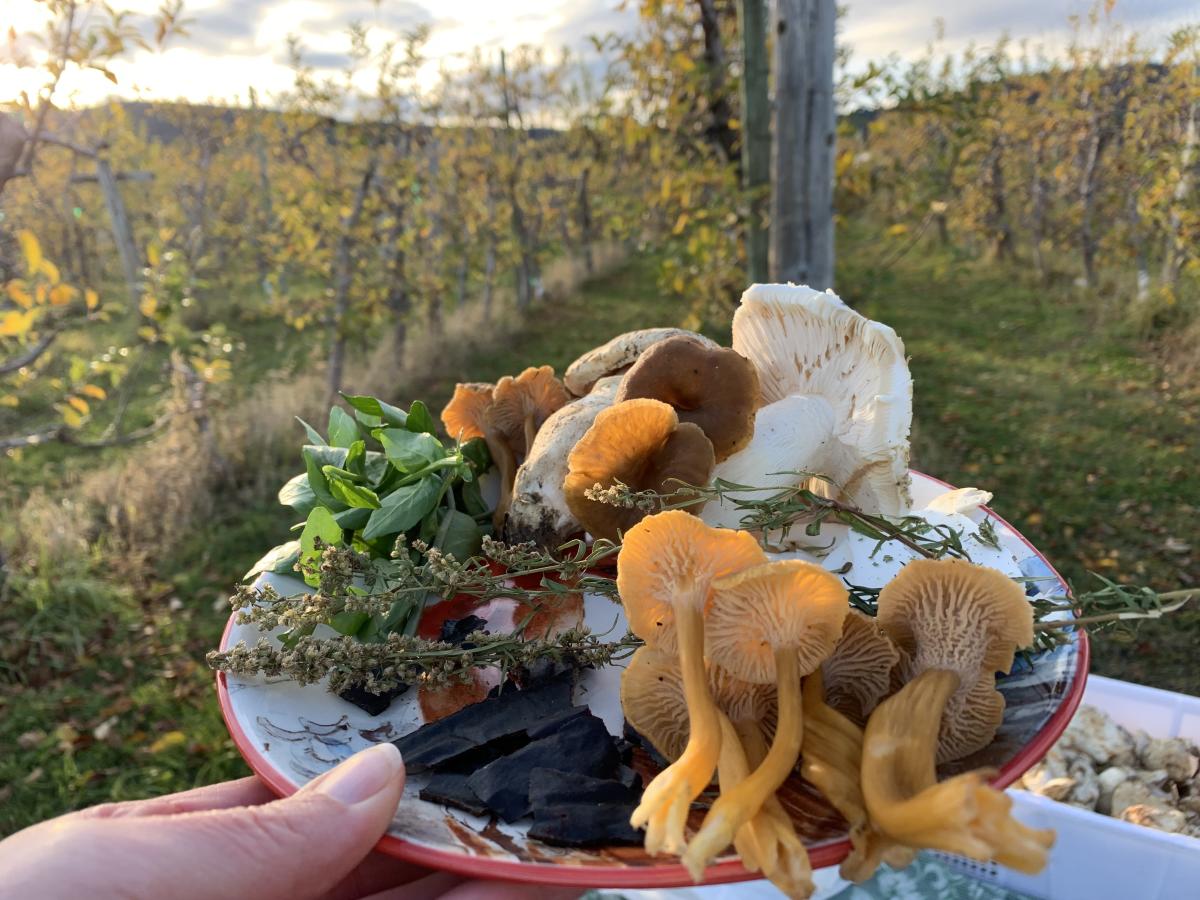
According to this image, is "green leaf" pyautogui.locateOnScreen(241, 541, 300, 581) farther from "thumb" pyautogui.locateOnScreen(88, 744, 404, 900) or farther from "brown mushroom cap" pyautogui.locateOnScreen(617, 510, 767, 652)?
"brown mushroom cap" pyautogui.locateOnScreen(617, 510, 767, 652)

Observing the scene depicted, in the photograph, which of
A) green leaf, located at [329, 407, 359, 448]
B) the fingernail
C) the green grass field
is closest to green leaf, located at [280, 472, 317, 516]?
green leaf, located at [329, 407, 359, 448]

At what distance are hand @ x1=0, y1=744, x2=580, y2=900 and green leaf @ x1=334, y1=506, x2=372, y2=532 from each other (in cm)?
60

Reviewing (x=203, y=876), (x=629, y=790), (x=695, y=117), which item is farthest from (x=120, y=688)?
(x=695, y=117)

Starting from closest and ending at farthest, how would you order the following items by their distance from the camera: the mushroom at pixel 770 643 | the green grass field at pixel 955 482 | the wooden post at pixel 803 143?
the mushroom at pixel 770 643, the wooden post at pixel 803 143, the green grass field at pixel 955 482

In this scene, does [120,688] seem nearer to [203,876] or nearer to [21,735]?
[21,735]

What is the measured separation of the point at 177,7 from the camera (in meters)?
2.95

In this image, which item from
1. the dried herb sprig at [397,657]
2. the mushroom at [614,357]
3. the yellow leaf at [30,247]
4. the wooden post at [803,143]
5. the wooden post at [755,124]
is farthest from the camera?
the wooden post at [755,124]

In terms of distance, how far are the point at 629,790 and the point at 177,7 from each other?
3281 mm

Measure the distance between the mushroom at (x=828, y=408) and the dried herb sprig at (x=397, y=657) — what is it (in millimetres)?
401

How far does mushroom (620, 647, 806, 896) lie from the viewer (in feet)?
2.71

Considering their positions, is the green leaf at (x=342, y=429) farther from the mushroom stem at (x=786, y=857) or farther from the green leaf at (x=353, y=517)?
the mushroom stem at (x=786, y=857)

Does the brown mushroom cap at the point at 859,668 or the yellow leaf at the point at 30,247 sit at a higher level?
the yellow leaf at the point at 30,247

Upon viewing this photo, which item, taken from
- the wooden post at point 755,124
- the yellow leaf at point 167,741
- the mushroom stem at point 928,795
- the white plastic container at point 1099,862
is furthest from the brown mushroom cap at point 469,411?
the wooden post at point 755,124

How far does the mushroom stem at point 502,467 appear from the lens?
1708 mm
